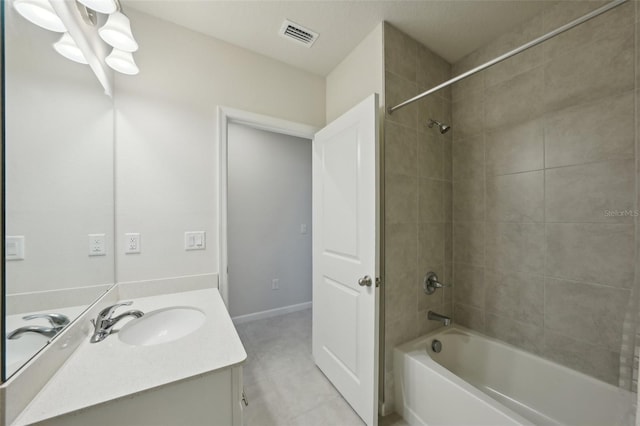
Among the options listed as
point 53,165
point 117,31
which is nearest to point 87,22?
point 117,31

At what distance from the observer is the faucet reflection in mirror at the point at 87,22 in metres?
0.72

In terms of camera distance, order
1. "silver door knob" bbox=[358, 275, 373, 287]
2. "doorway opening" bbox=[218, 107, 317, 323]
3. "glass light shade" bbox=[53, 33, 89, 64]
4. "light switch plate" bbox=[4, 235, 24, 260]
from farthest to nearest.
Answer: "doorway opening" bbox=[218, 107, 317, 323] < "silver door knob" bbox=[358, 275, 373, 287] < "glass light shade" bbox=[53, 33, 89, 64] < "light switch plate" bbox=[4, 235, 24, 260]

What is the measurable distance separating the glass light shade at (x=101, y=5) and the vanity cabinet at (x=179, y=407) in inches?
55.3

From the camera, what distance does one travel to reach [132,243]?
4.44 ft

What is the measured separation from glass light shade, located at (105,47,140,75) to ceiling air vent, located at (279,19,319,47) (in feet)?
3.00

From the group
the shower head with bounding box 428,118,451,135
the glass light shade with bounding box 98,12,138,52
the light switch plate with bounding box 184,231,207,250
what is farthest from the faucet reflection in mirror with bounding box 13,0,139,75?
the shower head with bounding box 428,118,451,135

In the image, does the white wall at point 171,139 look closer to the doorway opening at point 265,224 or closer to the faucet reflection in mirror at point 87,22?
the faucet reflection in mirror at point 87,22

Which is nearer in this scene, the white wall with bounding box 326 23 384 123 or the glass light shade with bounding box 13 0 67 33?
the glass light shade with bounding box 13 0 67 33

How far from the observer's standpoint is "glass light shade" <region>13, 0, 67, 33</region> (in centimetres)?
66

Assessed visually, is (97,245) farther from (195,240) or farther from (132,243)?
(195,240)

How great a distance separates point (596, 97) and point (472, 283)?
1.28 metres

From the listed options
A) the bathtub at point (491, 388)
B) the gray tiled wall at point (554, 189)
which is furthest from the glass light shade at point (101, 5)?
the bathtub at point (491, 388)

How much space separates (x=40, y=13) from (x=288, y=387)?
2.25 meters

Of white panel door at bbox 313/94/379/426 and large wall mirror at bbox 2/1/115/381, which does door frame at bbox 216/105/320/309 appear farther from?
white panel door at bbox 313/94/379/426
